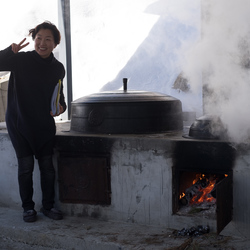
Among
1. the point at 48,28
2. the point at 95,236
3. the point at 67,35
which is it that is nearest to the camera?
the point at 95,236

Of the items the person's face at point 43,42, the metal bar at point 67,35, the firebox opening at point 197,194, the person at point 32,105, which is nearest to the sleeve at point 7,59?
the person at point 32,105

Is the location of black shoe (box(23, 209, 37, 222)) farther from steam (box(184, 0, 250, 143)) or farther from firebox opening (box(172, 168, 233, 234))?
steam (box(184, 0, 250, 143))

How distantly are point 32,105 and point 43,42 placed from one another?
63 centimetres

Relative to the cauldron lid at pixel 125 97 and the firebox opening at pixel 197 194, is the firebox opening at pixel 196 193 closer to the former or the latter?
the firebox opening at pixel 197 194

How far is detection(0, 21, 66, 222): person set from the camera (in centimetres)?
401

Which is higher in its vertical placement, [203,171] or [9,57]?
[9,57]

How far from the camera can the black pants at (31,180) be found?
163 inches

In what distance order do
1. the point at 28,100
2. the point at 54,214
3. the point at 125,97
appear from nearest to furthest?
the point at 28,100
the point at 54,214
the point at 125,97

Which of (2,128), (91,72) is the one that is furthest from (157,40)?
(2,128)

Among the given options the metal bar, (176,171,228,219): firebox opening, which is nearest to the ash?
(176,171,228,219): firebox opening

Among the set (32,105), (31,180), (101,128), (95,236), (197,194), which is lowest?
(95,236)

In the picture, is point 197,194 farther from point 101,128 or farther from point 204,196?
point 101,128

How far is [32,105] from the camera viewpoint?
4035mm

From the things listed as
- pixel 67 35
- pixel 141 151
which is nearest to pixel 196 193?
pixel 141 151
